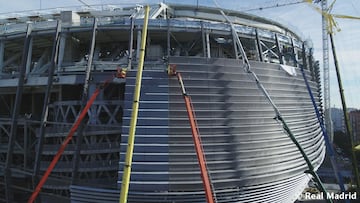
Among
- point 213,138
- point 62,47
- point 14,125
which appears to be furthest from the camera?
point 62,47

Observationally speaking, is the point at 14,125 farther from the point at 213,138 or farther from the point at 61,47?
the point at 213,138

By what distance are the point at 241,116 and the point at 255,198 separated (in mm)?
5104

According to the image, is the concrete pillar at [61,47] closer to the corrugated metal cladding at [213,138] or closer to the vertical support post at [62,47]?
the vertical support post at [62,47]

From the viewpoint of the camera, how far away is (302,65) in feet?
91.0

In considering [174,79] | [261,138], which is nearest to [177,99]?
[174,79]

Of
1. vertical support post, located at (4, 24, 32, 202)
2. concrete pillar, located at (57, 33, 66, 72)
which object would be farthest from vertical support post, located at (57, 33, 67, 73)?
vertical support post, located at (4, 24, 32, 202)

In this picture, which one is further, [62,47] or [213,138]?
[62,47]

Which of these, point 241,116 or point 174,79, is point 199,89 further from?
point 241,116

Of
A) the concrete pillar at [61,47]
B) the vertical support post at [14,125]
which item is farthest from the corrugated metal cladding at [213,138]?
the vertical support post at [14,125]

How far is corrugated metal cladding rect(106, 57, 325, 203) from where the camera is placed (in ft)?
54.7

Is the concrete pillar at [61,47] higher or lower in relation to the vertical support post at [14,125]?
higher

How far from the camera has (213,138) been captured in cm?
1792

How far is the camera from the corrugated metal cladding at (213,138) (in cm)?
1667

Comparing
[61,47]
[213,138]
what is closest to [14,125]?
[61,47]
